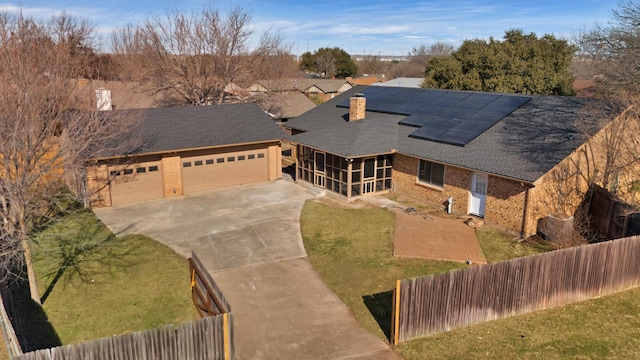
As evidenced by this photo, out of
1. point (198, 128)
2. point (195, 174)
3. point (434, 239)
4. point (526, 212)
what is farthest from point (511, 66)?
point (195, 174)

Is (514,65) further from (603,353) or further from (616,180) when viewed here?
(603,353)

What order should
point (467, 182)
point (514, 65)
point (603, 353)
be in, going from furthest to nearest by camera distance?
point (514, 65)
point (467, 182)
point (603, 353)

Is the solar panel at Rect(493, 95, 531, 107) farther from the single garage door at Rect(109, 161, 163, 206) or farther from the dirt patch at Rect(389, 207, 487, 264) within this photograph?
the single garage door at Rect(109, 161, 163, 206)

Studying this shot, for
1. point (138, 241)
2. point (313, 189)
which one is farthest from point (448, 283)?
point (313, 189)

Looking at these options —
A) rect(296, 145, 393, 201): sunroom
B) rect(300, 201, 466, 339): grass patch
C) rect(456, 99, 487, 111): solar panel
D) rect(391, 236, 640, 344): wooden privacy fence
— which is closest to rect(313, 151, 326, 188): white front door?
rect(296, 145, 393, 201): sunroom

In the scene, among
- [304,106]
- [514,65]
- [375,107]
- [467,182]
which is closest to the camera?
[467,182]

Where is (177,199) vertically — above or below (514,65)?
below

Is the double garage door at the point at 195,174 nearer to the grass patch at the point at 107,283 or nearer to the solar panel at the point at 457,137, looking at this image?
the grass patch at the point at 107,283

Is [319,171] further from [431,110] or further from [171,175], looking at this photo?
[171,175]
